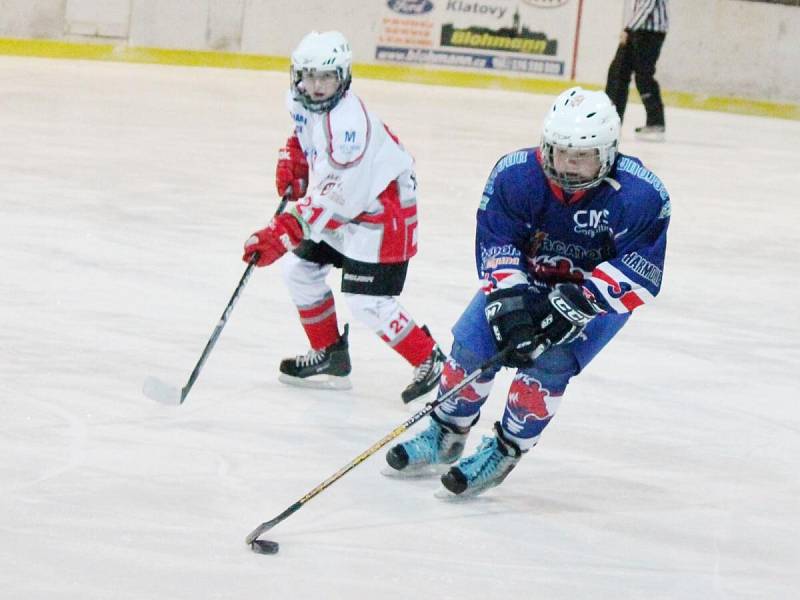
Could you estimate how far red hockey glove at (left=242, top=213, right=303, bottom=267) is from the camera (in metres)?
Result: 3.45

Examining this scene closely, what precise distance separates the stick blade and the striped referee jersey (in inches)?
274

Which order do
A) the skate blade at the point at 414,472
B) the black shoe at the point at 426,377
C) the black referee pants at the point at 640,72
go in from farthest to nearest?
1. the black referee pants at the point at 640,72
2. the black shoe at the point at 426,377
3. the skate blade at the point at 414,472

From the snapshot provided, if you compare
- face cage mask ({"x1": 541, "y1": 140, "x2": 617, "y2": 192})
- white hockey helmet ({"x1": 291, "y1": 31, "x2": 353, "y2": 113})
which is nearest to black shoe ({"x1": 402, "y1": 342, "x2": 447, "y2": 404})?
white hockey helmet ({"x1": 291, "y1": 31, "x2": 353, "y2": 113})

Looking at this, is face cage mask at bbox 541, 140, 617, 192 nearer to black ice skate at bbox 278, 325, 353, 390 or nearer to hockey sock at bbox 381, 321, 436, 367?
hockey sock at bbox 381, 321, 436, 367

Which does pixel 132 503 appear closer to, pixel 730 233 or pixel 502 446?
pixel 502 446

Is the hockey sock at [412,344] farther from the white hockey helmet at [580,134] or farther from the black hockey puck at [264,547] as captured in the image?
the black hockey puck at [264,547]

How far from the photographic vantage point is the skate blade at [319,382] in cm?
376

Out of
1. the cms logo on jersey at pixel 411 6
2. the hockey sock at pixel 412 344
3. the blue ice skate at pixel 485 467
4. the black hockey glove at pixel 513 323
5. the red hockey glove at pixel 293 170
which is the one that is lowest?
the blue ice skate at pixel 485 467

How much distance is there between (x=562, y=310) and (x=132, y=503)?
0.88 m

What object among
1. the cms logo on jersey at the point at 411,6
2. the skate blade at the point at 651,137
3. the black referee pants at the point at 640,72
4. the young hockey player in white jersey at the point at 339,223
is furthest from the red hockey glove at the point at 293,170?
the cms logo on jersey at the point at 411,6

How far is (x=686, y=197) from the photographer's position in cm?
743

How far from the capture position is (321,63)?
139 inches

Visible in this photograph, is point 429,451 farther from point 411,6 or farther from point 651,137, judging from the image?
point 411,6

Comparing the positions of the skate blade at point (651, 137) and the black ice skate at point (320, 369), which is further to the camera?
the skate blade at point (651, 137)
